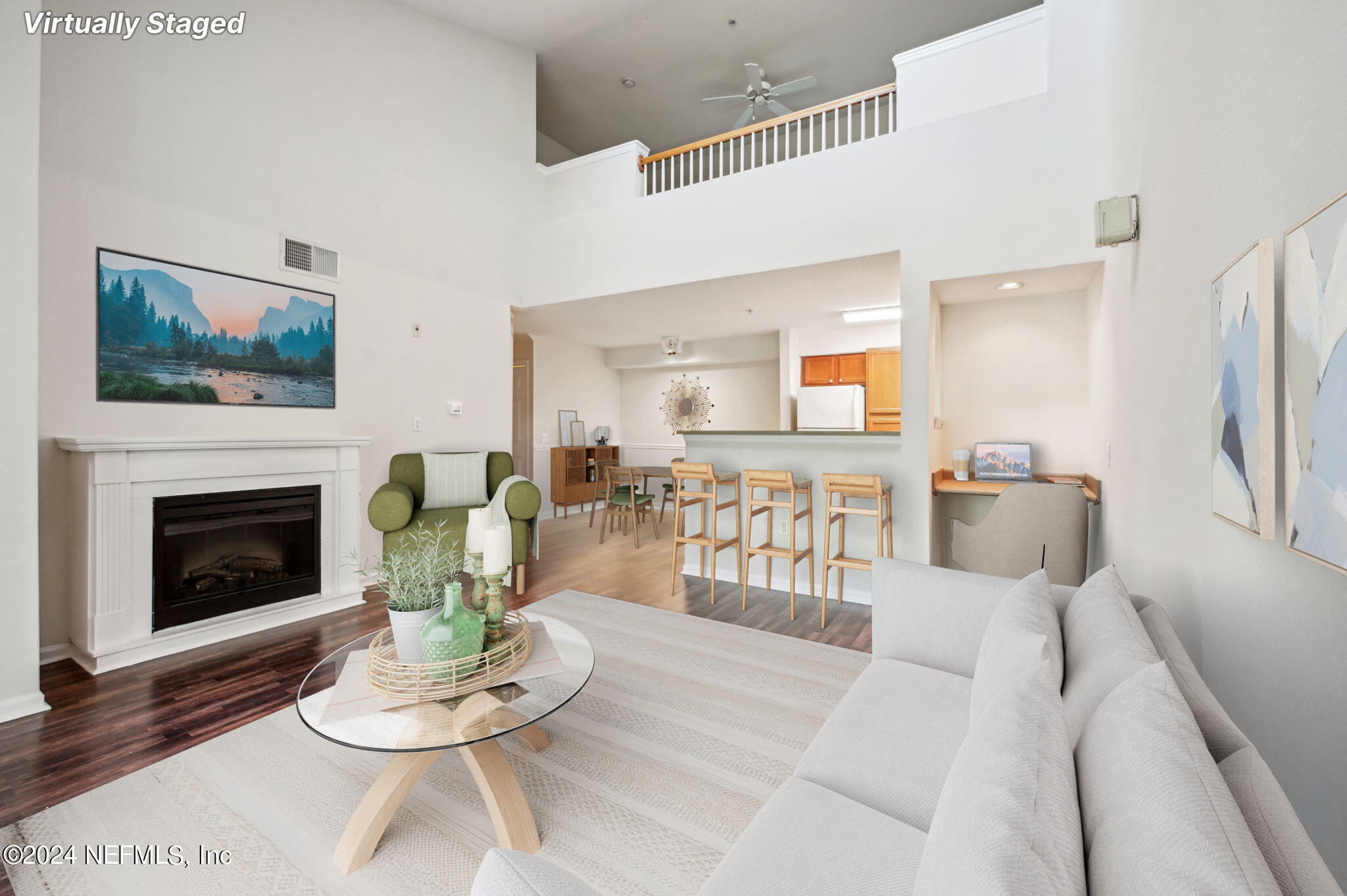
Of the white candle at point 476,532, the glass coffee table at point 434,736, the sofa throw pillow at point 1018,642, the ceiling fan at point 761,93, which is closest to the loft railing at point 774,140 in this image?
the ceiling fan at point 761,93

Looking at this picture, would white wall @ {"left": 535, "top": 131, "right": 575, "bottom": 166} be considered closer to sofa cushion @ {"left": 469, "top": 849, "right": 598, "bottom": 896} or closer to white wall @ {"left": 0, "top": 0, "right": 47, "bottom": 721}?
white wall @ {"left": 0, "top": 0, "right": 47, "bottom": 721}

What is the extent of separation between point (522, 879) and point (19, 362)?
3.15 m

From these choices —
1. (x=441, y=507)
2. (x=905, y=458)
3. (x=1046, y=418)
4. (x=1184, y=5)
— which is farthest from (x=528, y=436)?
(x=1184, y=5)

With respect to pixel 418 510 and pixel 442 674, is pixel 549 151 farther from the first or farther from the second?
pixel 442 674

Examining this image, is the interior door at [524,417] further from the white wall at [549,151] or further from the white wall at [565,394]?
the white wall at [549,151]

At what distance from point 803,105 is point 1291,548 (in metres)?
7.01

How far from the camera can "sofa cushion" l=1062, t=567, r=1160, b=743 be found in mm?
931

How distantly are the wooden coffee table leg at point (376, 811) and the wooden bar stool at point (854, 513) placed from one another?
A: 93.4 inches

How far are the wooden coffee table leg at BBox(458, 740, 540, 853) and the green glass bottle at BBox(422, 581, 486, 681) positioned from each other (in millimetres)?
215

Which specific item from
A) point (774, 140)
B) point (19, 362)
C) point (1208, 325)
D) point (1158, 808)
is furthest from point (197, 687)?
point (774, 140)

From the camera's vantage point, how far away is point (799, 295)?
4.85 meters

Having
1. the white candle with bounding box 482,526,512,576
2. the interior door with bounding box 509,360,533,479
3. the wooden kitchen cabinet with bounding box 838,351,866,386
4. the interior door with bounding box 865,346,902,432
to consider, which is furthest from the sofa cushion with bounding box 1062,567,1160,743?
the interior door with bounding box 509,360,533,479

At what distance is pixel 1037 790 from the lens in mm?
648

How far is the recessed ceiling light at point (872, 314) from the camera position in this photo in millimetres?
5309
